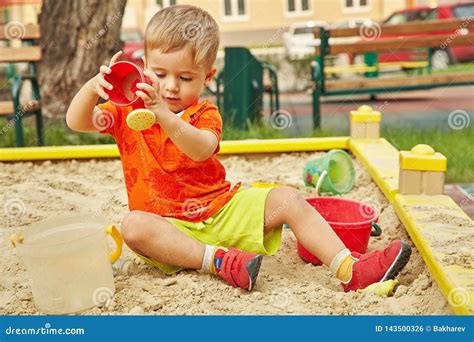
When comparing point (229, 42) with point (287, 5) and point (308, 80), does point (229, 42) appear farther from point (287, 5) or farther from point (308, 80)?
point (308, 80)

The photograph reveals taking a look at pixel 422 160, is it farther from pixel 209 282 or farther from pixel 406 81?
pixel 406 81

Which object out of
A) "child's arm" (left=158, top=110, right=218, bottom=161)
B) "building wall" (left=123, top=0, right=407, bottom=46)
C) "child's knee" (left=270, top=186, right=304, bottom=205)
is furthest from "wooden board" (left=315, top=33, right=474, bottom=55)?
"building wall" (left=123, top=0, right=407, bottom=46)

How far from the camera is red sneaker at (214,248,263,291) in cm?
146

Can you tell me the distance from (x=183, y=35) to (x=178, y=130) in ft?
0.80

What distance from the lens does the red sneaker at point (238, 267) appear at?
4.78 feet

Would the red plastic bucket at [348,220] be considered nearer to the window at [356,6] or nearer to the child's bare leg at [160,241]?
the child's bare leg at [160,241]

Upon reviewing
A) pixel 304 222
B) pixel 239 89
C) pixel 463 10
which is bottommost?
pixel 304 222

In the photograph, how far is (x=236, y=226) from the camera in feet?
5.39

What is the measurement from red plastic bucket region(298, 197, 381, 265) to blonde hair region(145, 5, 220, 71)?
55 cm

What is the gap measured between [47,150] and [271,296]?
1.66 metres

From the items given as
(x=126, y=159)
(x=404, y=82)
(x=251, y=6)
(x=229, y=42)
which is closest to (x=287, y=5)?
(x=251, y=6)

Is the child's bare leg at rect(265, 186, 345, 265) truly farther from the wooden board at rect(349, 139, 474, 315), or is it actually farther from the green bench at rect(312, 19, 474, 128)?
the green bench at rect(312, 19, 474, 128)

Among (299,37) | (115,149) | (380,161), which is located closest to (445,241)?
(380,161)
